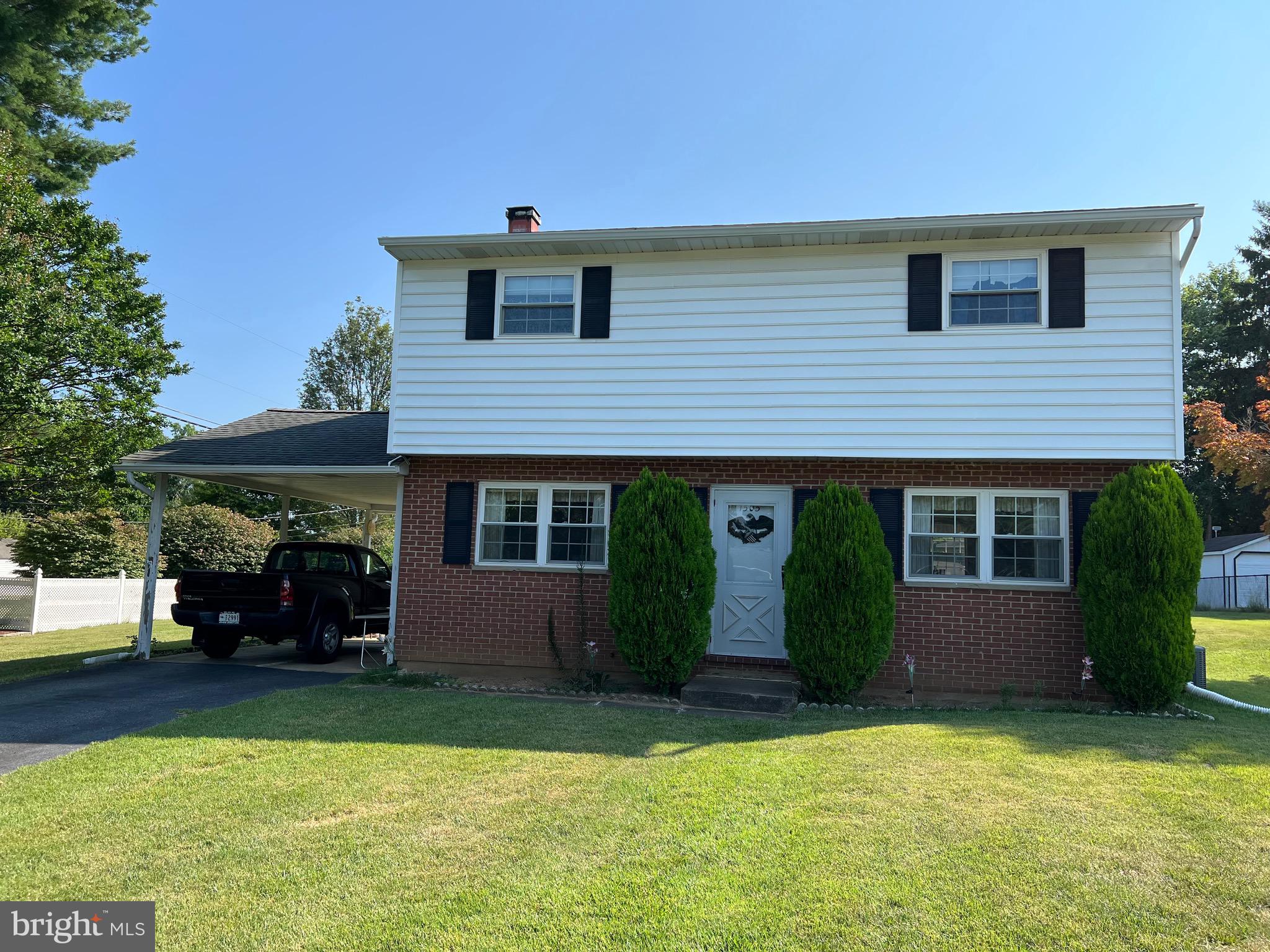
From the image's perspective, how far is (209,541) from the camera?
2211 cm

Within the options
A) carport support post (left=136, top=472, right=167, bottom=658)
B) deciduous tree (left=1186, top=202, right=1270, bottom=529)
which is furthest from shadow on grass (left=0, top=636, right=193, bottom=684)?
deciduous tree (left=1186, top=202, right=1270, bottom=529)

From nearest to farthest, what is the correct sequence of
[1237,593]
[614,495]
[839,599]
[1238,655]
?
[839,599] → [614,495] → [1238,655] → [1237,593]

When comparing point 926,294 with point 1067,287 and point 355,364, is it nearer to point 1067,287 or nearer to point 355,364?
point 1067,287

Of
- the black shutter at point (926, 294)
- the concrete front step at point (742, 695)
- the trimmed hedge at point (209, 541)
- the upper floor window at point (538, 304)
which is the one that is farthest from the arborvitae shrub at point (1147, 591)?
the trimmed hedge at point (209, 541)

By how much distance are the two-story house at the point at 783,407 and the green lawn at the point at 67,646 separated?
5.08m

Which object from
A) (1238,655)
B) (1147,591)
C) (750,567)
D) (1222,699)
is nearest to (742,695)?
(750,567)

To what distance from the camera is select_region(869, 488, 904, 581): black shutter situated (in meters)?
9.82

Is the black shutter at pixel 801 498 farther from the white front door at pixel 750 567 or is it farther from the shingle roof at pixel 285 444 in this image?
the shingle roof at pixel 285 444

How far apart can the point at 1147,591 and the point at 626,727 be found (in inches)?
211

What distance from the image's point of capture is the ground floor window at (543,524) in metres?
10.7

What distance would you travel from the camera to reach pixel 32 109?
71.2 ft

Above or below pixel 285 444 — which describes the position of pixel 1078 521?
below

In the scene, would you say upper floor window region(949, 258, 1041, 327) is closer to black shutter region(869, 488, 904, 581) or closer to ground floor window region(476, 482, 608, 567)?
black shutter region(869, 488, 904, 581)

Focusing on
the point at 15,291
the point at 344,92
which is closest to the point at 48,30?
the point at 15,291
